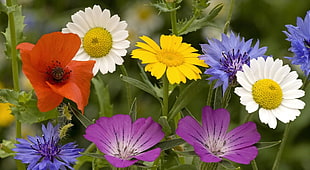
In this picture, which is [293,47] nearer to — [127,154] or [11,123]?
[127,154]

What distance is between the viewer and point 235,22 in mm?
1222

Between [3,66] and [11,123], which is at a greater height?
[3,66]

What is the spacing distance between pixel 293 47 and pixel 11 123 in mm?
820

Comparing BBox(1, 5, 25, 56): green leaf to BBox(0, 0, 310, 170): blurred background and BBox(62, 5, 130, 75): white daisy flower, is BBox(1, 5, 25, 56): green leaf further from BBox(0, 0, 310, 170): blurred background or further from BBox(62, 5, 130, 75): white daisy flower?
BBox(0, 0, 310, 170): blurred background

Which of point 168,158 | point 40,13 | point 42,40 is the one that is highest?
point 40,13

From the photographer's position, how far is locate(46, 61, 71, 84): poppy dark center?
50cm

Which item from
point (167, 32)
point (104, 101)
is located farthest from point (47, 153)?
point (167, 32)

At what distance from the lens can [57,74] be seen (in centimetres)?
50

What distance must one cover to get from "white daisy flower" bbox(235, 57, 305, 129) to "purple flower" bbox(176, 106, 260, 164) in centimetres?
2

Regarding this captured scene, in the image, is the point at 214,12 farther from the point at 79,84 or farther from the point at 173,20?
the point at 79,84

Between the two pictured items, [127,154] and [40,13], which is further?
[40,13]

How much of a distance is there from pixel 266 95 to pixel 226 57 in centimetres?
6

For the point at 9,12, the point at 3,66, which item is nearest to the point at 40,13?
the point at 3,66

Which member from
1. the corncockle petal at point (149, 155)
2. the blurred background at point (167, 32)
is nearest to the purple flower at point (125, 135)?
the corncockle petal at point (149, 155)
